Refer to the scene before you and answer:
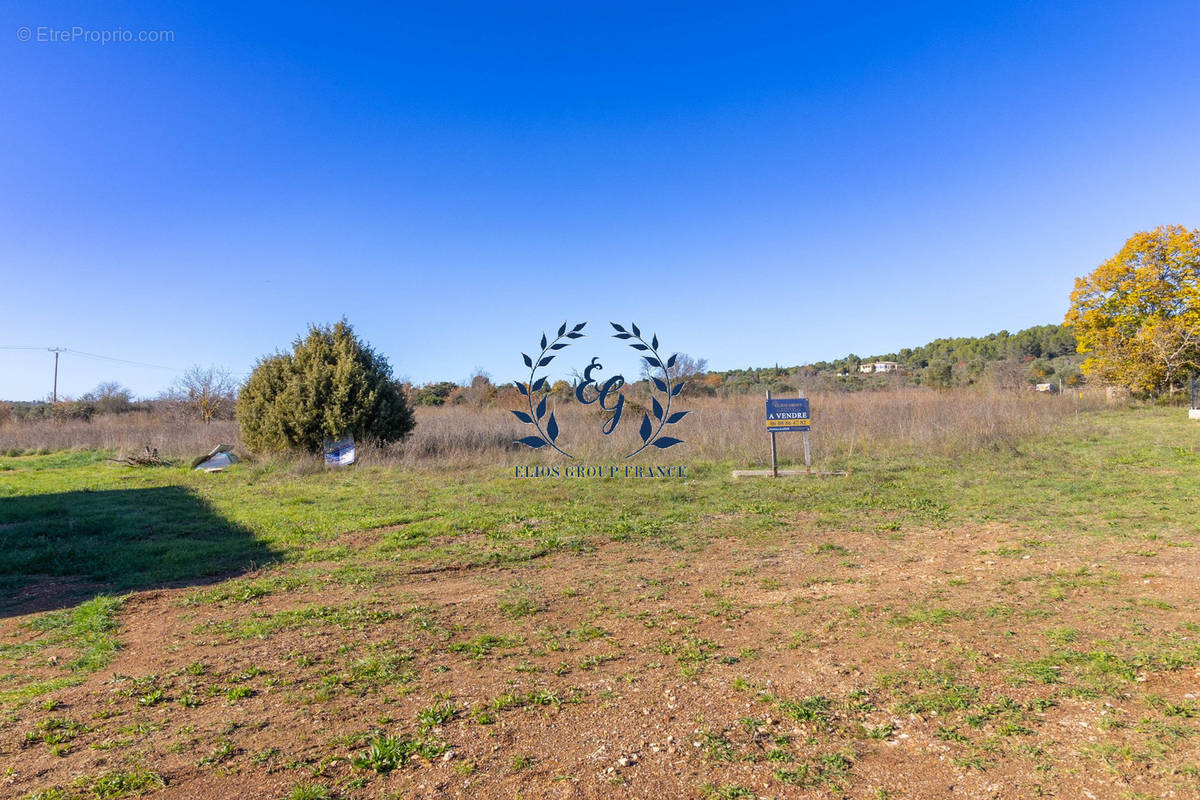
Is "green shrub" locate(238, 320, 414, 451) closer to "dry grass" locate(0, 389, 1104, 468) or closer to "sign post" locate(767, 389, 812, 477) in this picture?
"dry grass" locate(0, 389, 1104, 468)

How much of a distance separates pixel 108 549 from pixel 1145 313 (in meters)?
32.1

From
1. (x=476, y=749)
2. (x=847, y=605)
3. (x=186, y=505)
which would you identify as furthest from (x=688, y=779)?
(x=186, y=505)

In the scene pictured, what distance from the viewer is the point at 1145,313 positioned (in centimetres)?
2508

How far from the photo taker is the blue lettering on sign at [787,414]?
12273 mm

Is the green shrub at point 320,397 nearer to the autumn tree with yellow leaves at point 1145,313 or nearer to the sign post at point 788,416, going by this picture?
the sign post at point 788,416

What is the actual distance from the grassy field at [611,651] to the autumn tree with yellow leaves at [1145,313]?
771 inches

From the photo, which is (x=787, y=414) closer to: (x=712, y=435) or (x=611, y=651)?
(x=712, y=435)

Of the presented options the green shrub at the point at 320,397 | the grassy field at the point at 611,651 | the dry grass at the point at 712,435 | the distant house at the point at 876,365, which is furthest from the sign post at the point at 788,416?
the distant house at the point at 876,365

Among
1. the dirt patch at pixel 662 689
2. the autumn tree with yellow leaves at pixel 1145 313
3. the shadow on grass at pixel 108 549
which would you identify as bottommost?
the dirt patch at pixel 662 689

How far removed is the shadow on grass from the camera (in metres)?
6.08

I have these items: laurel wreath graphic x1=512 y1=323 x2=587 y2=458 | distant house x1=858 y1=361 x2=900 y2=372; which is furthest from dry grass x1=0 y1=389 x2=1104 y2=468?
distant house x1=858 y1=361 x2=900 y2=372

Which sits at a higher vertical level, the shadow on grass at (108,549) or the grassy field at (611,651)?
the shadow on grass at (108,549)

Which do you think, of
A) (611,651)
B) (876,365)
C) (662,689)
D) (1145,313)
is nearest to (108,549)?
(611,651)

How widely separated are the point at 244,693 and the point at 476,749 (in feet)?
4.96
